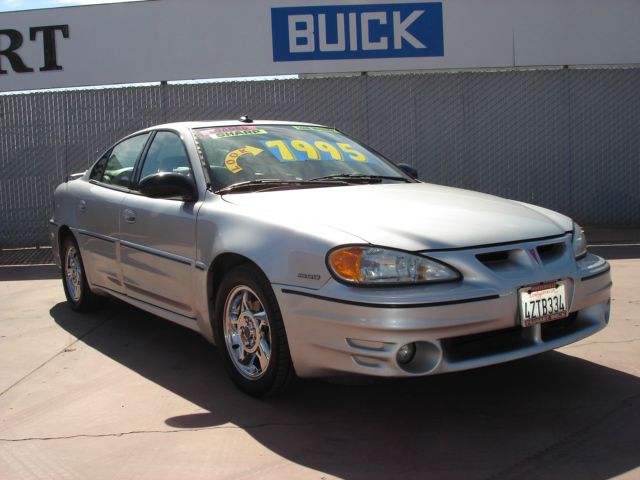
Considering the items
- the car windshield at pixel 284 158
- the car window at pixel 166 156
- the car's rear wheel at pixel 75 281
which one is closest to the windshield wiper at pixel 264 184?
the car windshield at pixel 284 158

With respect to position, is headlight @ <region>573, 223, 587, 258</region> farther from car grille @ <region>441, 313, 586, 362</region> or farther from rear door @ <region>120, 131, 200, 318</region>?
rear door @ <region>120, 131, 200, 318</region>

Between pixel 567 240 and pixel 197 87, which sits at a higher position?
pixel 197 87

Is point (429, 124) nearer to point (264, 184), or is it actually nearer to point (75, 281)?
point (75, 281)

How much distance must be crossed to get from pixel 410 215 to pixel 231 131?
1.68 meters

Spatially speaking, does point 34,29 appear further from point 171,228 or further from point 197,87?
point 171,228

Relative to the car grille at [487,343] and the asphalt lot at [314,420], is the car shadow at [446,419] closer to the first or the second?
the asphalt lot at [314,420]

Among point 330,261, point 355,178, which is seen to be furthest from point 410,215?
point 355,178

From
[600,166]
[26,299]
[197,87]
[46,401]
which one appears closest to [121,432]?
[46,401]

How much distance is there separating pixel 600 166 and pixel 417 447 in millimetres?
8657

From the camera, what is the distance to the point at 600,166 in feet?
35.1

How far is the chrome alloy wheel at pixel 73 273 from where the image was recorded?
5.89 m

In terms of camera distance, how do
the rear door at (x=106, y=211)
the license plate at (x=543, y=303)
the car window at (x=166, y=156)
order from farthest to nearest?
the rear door at (x=106, y=211)
the car window at (x=166, y=156)
the license plate at (x=543, y=303)

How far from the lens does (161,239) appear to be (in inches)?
174

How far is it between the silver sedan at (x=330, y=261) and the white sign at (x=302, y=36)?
583cm
